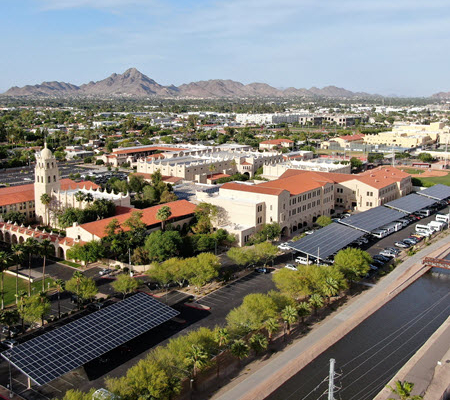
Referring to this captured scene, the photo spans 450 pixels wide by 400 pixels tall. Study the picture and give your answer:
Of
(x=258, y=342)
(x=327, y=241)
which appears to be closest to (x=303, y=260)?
(x=327, y=241)

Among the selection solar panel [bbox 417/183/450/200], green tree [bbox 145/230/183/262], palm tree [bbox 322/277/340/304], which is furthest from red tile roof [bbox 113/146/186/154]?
palm tree [bbox 322/277/340/304]

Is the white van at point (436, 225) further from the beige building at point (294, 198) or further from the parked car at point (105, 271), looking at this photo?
the parked car at point (105, 271)

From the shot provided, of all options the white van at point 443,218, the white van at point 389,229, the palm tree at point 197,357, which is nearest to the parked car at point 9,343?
the palm tree at point 197,357

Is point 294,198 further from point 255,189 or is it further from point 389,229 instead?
point 389,229

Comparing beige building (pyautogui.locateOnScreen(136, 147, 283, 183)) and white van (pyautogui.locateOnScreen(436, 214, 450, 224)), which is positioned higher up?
beige building (pyautogui.locateOnScreen(136, 147, 283, 183))

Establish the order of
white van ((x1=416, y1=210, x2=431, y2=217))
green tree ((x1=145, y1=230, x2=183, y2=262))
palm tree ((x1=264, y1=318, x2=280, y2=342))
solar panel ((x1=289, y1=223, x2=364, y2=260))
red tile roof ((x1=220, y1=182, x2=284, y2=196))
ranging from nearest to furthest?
palm tree ((x1=264, y1=318, x2=280, y2=342)) → green tree ((x1=145, y1=230, x2=183, y2=262)) → solar panel ((x1=289, y1=223, x2=364, y2=260)) → red tile roof ((x1=220, y1=182, x2=284, y2=196)) → white van ((x1=416, y1=210, x2=431, y2=217))

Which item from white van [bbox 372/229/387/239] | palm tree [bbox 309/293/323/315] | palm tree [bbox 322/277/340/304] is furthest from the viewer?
white van [bbox 372/229/387/239]

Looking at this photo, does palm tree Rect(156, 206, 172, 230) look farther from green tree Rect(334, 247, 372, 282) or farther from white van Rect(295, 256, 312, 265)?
green tree Rect(334, 247, 372, 282)

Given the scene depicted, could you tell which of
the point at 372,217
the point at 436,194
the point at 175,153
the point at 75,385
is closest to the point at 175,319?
the point at 75,385

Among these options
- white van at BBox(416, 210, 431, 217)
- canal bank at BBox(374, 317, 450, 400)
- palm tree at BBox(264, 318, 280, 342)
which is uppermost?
palm tree at BBox(264, 318, 280, 342)
